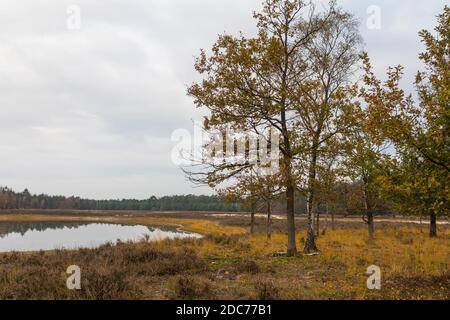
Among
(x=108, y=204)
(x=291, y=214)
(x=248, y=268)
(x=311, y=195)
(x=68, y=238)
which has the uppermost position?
(x=311, y=195)

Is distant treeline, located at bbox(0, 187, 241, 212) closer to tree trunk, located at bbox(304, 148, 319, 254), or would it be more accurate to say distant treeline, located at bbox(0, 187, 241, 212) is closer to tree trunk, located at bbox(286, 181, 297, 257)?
tree trunk, located at bbox(304, 148, 319, 254)

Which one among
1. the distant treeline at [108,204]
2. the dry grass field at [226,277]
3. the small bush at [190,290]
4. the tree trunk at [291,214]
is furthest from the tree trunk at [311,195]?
the distant treeline at [108,204]

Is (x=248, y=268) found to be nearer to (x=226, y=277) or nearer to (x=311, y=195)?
(x=226, y=277)

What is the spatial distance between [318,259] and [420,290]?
20.9 feet

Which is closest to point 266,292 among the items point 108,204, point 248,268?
point 248,268

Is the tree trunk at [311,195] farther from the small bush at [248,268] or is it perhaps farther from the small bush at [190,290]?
the small bush at [190,290]

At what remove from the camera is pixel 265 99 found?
1620cm

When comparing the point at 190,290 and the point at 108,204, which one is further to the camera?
the point at 108,204

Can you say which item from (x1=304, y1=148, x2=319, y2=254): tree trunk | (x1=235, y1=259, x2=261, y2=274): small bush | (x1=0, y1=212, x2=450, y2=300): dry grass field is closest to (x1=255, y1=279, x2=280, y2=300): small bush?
(x1=0, y1=212, x2=450, y2=300): dry grass field

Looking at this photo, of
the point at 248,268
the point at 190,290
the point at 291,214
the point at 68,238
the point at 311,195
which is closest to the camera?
the point at 190,290

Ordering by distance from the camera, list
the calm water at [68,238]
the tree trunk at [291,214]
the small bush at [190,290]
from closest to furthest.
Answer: the small bush at [190,290] < the tree trunk at [291,214] < the calm water at [68,238]

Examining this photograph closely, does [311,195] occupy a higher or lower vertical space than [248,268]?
higher
